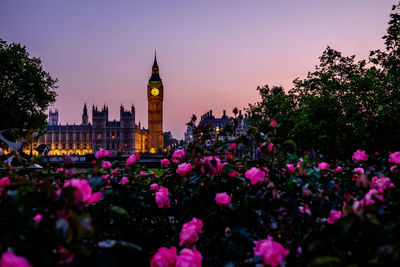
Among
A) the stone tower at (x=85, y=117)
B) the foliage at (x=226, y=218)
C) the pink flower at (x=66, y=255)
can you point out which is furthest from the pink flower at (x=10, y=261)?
the stone tower at (x=85, y=117)

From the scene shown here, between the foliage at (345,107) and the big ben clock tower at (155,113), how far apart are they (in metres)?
65.5

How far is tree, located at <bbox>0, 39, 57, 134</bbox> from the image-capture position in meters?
25.7

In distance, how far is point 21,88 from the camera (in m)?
27.6

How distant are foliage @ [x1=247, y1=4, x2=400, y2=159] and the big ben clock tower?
65.5 m

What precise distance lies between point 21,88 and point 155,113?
7892cm

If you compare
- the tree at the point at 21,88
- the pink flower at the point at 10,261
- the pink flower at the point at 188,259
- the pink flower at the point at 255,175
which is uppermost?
the tree at the point at 21,88

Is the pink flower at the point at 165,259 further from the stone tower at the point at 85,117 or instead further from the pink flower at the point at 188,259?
the stone tower at the point at 85,117

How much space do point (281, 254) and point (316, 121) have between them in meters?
16.0

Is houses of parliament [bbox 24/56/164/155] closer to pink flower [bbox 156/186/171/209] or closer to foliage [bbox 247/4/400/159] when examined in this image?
foliage [bbox 247/4/400/159]

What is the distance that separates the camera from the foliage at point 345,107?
529cm

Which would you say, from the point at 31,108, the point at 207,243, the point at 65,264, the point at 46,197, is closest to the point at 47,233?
the point at 65,264

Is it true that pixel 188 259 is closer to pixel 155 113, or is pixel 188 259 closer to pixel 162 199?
pixel 162 199

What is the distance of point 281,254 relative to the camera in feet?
4.38

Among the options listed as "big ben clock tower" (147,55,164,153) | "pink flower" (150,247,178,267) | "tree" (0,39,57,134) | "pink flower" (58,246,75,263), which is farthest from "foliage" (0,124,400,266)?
"big ben clock tower" (147,55,164,153)
